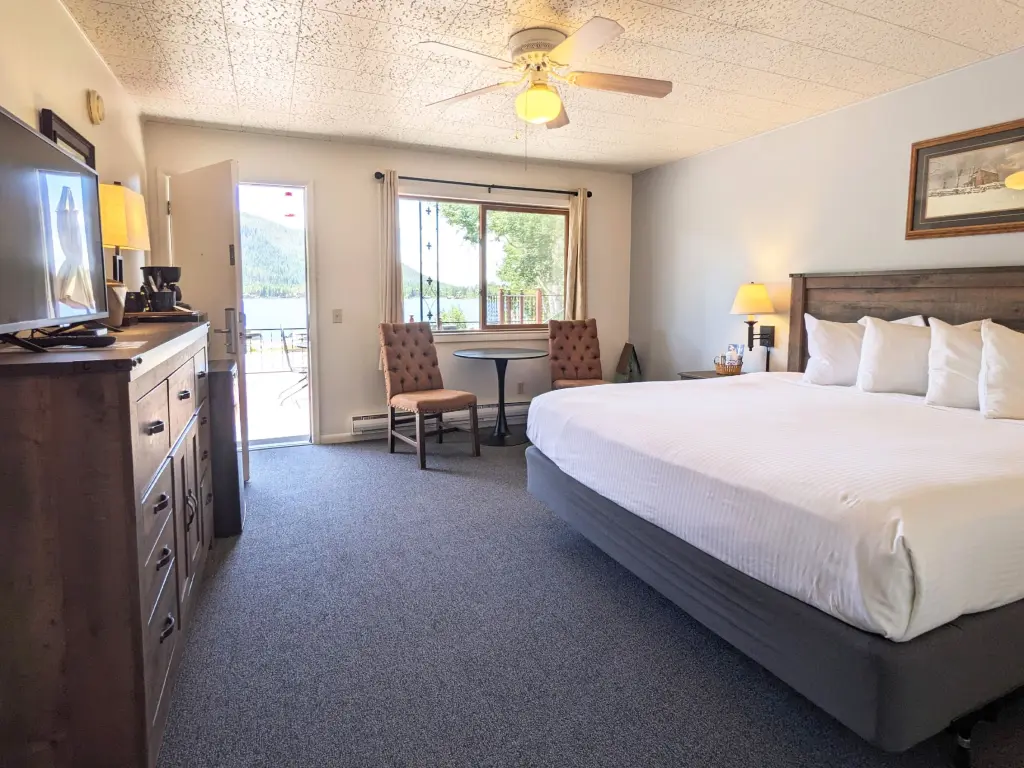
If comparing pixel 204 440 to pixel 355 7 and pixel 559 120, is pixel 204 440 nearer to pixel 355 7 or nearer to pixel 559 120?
pixel 355 7

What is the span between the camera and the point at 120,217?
2760 mm

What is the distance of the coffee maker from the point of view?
10.1ft

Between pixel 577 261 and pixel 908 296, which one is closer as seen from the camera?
pixel 908 296

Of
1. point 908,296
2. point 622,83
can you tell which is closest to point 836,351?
point 908,296

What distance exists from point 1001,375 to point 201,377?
11.5 feet

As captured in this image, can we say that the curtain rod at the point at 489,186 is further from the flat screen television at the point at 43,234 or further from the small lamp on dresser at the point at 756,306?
the flat screen television at the point at 43,234

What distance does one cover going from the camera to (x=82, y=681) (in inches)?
54.7

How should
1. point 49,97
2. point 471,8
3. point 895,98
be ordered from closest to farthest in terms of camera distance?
point 49,97
point 471,8
point 895,98

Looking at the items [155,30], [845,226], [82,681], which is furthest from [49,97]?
[845,226]

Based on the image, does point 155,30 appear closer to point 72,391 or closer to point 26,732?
point 72,391

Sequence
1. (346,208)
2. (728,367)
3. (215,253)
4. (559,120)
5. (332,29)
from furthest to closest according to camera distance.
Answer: (346,208), (728,367), (215,253), (559,120), (332,29)

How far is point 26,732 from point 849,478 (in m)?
2.13

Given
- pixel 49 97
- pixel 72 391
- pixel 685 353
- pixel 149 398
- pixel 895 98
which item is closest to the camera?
pixel 72 391

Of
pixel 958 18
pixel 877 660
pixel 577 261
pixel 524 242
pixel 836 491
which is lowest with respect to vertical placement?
pixel 877 660
